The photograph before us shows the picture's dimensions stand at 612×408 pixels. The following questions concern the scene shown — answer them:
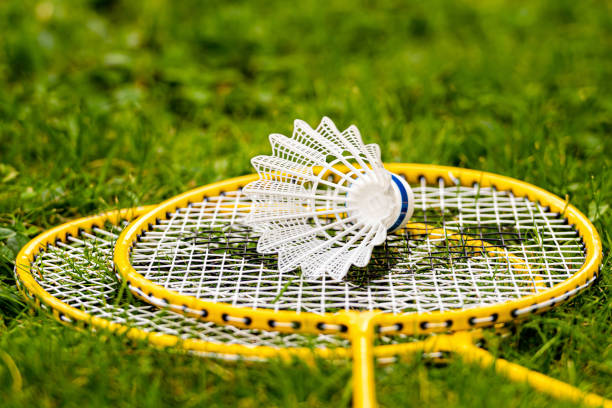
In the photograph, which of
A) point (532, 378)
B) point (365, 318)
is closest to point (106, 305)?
point (365, 318)

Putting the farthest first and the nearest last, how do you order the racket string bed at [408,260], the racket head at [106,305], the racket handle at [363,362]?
the racket string bed at [408,260] < the racket head at [106,305] < the racket handle at [363,362]

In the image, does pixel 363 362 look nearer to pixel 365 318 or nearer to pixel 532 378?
pixel 365 318

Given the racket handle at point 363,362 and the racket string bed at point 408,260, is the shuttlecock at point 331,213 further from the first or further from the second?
the racket handle at point 363,362

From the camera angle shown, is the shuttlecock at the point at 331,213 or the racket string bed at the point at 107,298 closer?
the racket string bed at the point at 107,298

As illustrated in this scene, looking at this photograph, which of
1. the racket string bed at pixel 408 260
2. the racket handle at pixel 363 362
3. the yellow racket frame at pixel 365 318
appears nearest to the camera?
the racket handle at pixel 363 362

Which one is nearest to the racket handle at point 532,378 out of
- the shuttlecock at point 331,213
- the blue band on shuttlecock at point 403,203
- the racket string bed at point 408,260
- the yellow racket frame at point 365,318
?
the yellow racket frame at point 365,318

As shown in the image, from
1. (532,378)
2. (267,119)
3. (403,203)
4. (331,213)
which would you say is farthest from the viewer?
(267,119)

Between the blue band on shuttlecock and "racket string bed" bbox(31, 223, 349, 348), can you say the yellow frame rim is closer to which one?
"racket string bed" bbox(31, 223, 349, 348)
